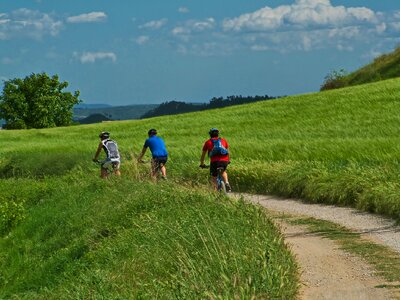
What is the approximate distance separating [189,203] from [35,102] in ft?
259

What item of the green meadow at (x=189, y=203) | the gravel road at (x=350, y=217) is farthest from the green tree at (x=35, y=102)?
the gravel road at (x=350, y=217)

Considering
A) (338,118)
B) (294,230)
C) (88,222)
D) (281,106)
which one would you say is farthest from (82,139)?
(294,230)

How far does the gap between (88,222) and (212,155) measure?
10.4ft

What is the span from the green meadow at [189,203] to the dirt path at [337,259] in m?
0.44

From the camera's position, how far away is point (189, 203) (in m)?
16.7

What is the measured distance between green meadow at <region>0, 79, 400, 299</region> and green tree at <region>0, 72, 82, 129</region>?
47.5 meters

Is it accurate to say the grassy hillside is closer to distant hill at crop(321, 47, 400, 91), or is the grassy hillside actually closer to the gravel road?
the gravel road

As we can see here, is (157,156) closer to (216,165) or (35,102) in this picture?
(216,165)

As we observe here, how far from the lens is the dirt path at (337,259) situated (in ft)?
38.0

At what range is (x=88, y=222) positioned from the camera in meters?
21.1

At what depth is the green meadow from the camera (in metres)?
11.2

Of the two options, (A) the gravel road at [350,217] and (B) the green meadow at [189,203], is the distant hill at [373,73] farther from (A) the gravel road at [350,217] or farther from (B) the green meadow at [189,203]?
(A) the gravel road at [350,217]

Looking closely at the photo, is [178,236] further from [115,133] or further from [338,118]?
[115,133]

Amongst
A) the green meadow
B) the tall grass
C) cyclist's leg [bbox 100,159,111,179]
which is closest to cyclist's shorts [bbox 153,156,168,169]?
the green meadow
